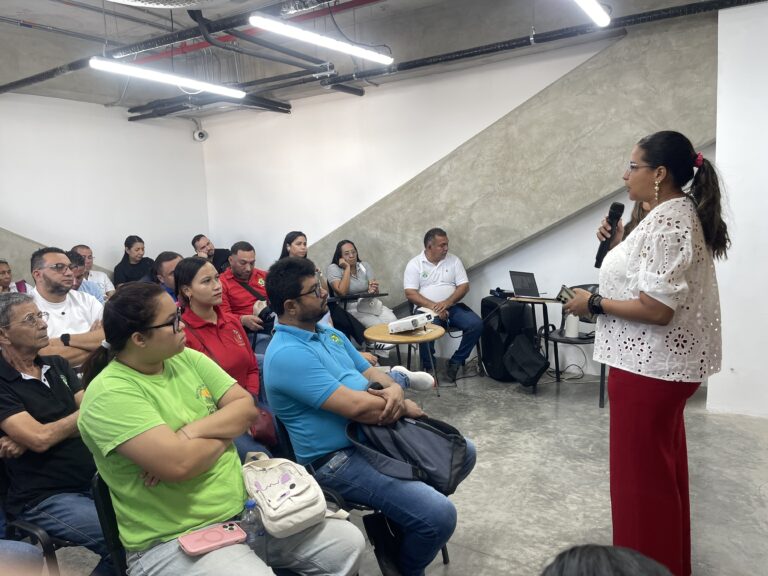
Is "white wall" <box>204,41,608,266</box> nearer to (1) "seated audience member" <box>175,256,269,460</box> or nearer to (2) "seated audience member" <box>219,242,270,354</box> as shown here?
(2) "seated audience member" <box>219,242,270,354</box>

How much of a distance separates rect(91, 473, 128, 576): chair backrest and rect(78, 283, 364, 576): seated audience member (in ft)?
0.14

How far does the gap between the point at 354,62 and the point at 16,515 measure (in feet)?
17.3

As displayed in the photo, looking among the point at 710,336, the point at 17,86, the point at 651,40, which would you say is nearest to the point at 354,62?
the point at 651,40

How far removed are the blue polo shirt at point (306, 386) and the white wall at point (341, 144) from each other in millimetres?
4132

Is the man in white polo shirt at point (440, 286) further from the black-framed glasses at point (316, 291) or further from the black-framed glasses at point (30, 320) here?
the black-framed glasses at point (30, 320)

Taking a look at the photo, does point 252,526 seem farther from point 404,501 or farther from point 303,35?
point 303,35

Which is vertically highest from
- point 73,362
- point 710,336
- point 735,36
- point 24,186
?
point 735,36

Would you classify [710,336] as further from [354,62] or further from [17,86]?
[17,86]

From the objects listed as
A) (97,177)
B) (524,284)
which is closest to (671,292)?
(524,284)

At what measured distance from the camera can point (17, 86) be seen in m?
5.79

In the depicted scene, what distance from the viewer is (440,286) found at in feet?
18.1

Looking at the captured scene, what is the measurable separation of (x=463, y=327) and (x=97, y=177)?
476 cm

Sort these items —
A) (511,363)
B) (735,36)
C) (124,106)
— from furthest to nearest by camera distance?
(124,106) → (511,363) → (735,36)

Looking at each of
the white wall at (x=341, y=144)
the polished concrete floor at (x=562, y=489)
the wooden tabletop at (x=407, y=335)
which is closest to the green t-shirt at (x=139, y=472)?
the polished concrete floor at (x=562, y=489)
